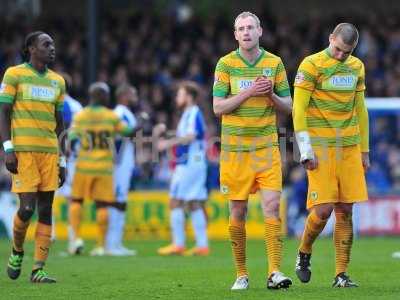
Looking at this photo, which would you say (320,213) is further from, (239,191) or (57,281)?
(57,281)

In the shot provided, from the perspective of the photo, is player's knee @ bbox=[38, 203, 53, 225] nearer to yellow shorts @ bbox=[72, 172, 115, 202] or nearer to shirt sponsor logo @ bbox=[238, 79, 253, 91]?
shirt sponsor logo @ bbox=[238, 79, 253, 91]

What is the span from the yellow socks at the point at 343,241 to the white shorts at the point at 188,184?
6629mm

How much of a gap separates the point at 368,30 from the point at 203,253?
13.1m

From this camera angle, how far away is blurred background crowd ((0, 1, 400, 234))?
91.0 feet

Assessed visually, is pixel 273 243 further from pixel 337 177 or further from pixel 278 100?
pixel 278 100

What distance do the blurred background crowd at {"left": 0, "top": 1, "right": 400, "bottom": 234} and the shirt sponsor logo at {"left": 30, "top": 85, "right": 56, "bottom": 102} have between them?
12.6 m

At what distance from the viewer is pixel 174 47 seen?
1176 inches

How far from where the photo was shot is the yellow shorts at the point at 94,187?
17.9 meters

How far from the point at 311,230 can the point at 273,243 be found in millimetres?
666

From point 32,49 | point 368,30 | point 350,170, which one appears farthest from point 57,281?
point 368,30

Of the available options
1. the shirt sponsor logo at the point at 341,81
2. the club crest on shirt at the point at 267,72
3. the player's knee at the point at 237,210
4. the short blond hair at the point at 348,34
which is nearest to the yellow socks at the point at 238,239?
the player's knee at the point at 237,210

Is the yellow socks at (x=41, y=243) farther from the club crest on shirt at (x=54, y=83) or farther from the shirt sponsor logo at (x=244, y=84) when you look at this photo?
the shirt sponsor logo at (x=244, y=84)

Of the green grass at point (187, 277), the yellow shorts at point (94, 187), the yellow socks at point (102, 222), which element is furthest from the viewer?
the yellow socks at point (102, 222)

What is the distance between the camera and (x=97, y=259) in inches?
663
